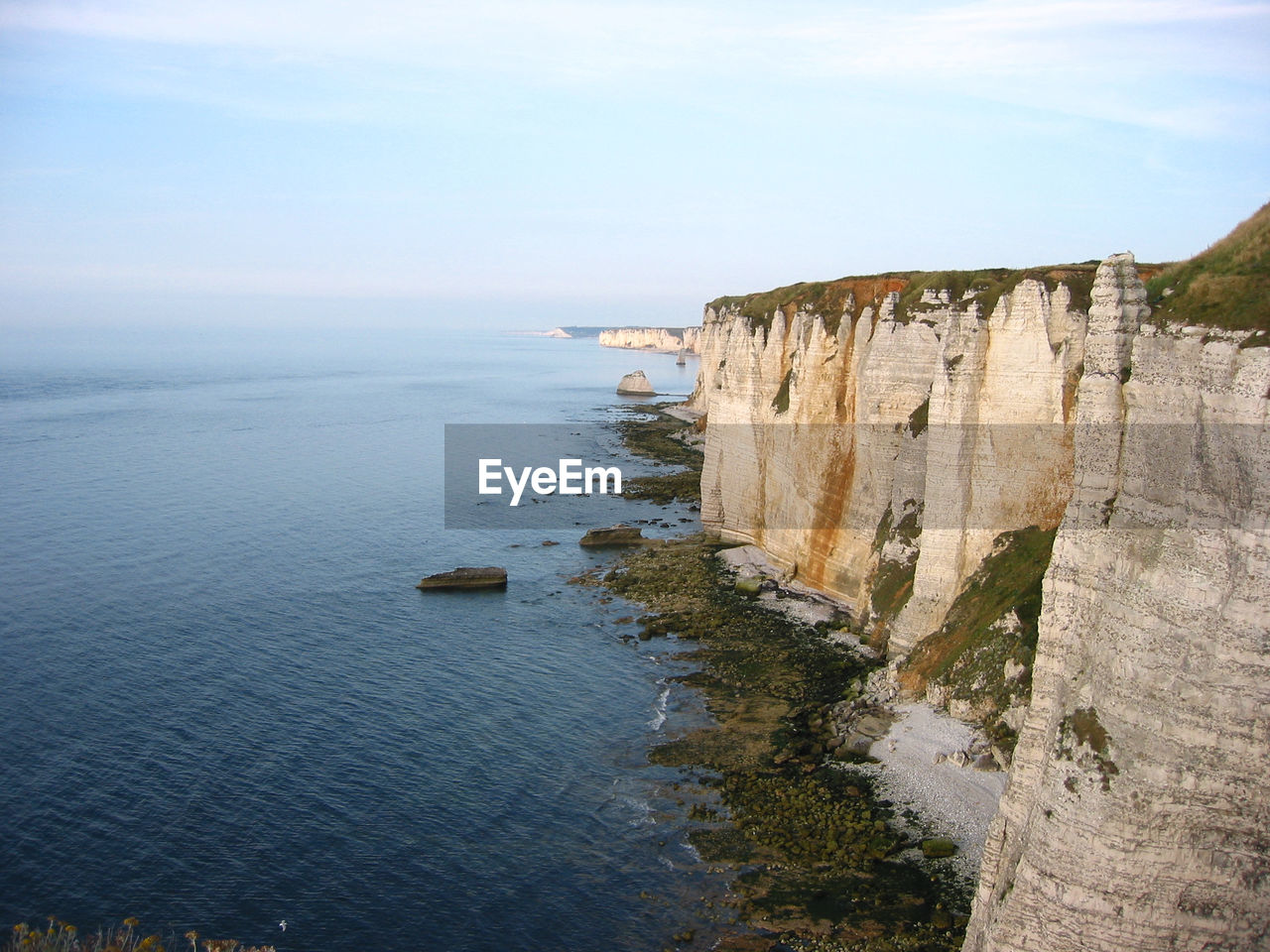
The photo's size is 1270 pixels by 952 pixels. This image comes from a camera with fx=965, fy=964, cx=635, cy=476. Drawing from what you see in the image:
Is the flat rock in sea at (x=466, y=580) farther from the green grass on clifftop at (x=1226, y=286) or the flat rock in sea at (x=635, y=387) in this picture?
the flat rock in sea at (x=635, y=387)

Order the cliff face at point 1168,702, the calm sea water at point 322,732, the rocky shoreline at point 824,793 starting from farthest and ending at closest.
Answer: the calm sea water at point 322,732 → the rocky shoreline at point 824,793 → the cliff face at point 1168,702

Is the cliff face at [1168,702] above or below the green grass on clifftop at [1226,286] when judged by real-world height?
below

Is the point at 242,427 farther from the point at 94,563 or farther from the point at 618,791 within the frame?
the point at 618,791

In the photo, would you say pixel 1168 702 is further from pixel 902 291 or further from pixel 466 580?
pixel 466 580

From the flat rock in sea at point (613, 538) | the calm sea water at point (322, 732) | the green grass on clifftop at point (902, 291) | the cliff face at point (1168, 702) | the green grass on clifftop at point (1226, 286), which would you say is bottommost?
the calm sea water at point (322, 732)

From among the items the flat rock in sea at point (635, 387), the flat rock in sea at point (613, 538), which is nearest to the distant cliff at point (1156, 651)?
the flat rock in sea at point (613, 538)

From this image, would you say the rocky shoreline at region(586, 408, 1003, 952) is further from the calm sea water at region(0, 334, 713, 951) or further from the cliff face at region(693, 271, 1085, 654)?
the cliff face at region(693, 271, 1085, 654)

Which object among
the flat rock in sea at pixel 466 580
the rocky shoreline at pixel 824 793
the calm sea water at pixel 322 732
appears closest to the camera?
the rocky shoreline at pixel 824 793
